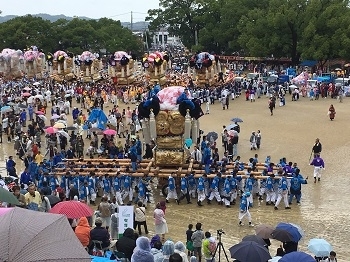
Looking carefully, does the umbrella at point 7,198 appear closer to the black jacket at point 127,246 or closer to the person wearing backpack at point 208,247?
the black jacket at point 127,246

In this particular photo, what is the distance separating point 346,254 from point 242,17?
1776 inches

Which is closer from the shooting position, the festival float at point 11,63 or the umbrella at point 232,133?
the umbrella at point 232,133

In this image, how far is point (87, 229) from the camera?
10586mm

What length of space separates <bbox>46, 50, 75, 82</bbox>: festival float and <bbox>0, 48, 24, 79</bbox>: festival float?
330cm

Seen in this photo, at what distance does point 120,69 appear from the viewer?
39.8 meters

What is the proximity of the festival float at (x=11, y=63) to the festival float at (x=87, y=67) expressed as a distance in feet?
18.3

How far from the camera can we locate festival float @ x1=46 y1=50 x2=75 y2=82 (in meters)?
42.8

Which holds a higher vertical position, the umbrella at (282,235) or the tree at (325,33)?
the tree at (325,33)

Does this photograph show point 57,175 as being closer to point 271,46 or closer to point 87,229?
point 87,229

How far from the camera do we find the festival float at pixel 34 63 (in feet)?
150

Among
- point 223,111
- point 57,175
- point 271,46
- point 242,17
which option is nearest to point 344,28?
point 271,46

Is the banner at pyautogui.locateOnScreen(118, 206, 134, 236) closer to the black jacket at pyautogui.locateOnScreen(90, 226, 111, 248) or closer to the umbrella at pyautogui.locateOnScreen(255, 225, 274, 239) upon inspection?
the black jacket at pyautogui.locateOnScreen(90, 226, 111, 248)

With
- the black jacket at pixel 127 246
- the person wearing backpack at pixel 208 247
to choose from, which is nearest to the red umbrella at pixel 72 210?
the black jacket at pixel 127 246

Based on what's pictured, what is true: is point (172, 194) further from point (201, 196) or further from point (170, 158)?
point (170, 158)
